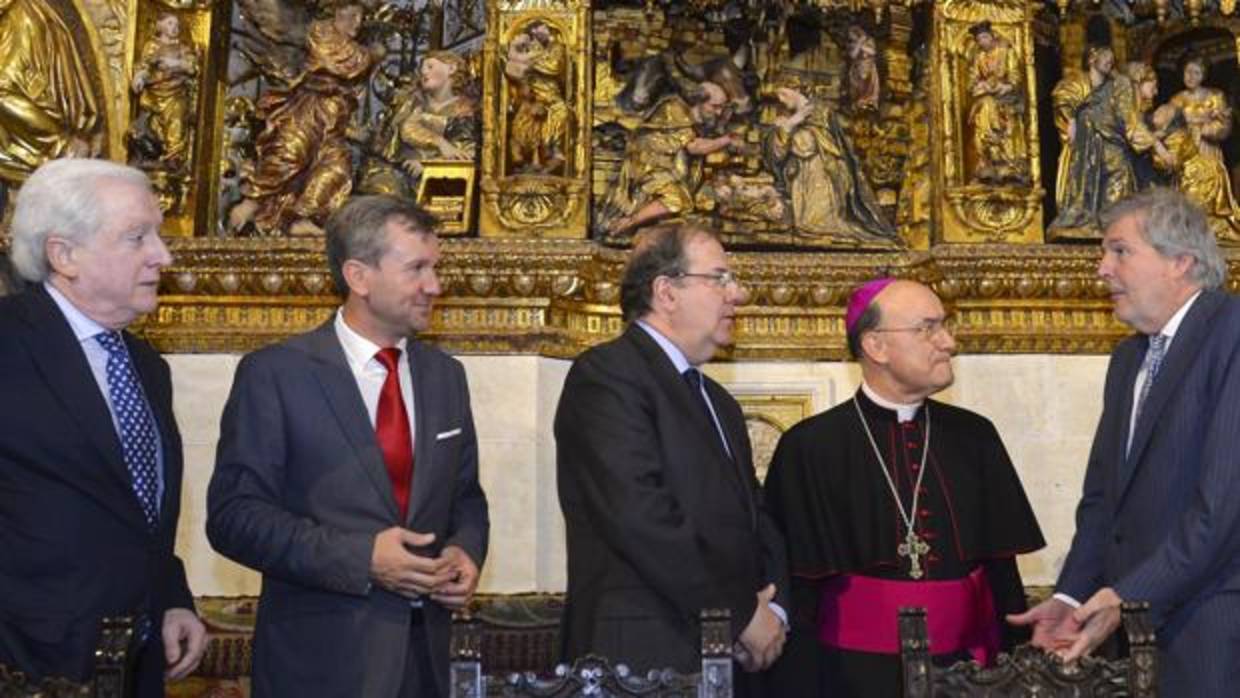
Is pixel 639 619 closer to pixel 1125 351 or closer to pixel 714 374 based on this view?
pixel 1125 351

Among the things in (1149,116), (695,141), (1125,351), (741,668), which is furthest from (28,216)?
(1149,116)

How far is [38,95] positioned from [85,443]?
3807 mm

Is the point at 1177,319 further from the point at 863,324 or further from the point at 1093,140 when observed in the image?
the point at 1093,140

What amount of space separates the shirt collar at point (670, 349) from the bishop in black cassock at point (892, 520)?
0.53 m

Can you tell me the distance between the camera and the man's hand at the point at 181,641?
346 centimetres

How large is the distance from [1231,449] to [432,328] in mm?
3489

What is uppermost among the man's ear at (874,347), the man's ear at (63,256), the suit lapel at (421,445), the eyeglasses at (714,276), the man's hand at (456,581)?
the eyeglasses at (714,276)

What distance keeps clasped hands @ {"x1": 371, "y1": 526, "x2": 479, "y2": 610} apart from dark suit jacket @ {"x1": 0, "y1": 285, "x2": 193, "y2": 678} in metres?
0.49

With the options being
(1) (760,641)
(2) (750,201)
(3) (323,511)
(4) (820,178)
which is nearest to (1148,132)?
(4) (820,178)

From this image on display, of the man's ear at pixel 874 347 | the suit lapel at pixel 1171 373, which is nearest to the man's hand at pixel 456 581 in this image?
the man's ear at pixel 874 347

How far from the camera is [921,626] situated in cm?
273

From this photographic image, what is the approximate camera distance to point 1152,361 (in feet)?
13.1

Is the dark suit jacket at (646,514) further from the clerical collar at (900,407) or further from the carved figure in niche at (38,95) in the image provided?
the carved figure in niche at (38,95)

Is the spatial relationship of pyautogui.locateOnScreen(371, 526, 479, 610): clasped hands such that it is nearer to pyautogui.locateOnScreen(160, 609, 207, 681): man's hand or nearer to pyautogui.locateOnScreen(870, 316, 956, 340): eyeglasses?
pyautogui.locateOnScreen(160, 609, 207, 681): man's hand
